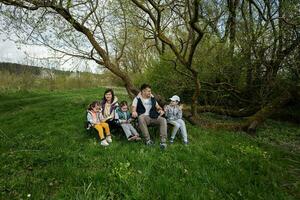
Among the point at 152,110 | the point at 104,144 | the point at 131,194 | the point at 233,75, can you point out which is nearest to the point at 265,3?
the point at 233,75

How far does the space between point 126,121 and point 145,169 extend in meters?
2.75

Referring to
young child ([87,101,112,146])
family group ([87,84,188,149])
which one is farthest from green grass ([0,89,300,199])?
family group ([87,84,188,149])

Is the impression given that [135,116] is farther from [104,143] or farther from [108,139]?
[104,143]

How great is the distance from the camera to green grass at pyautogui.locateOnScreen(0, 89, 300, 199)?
15.3 feet

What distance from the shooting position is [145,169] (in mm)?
5480

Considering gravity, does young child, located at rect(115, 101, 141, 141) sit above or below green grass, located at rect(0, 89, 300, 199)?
above

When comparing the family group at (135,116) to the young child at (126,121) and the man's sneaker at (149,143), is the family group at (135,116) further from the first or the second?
the man's sneaker at (149,143)

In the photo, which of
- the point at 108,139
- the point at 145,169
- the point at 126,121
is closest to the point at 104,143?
the point at 108,139

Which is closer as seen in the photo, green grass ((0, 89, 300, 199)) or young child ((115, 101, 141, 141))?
green grass ((0, 89, 300, 199))

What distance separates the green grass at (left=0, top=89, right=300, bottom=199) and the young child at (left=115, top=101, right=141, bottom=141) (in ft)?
0.82

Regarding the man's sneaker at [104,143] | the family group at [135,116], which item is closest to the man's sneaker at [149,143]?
the family group at [135,116]

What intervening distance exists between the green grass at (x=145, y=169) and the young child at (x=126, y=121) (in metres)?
0.25

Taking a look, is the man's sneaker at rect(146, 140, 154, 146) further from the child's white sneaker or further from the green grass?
the child's white sneaker

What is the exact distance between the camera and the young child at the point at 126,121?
7.82 metres
